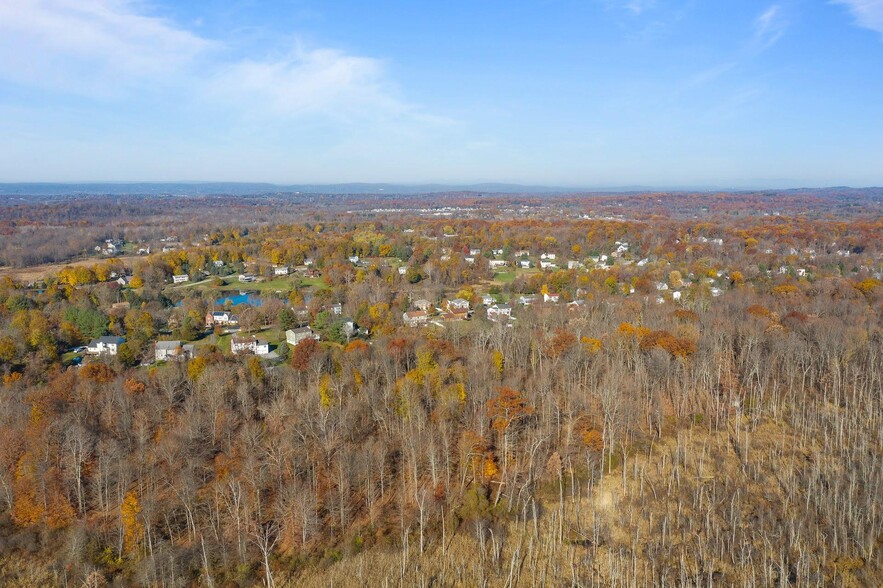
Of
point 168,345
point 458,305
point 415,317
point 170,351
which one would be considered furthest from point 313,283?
point 170,351

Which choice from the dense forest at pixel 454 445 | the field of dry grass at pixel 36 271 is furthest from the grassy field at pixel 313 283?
the field of dry grass at pixel 36 271

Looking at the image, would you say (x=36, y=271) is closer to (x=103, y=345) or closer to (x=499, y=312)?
(x=103, y=345)

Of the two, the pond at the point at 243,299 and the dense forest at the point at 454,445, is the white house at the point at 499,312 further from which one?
the pond at the point at 243,299

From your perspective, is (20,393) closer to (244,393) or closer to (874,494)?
(244,393)

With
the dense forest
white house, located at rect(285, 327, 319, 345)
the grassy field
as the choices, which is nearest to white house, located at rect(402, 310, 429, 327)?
the dense forest

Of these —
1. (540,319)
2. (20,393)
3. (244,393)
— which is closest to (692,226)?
(540,319)

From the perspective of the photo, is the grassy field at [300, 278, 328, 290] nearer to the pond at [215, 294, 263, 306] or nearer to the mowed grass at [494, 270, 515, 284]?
the pond at [215, 294, 263, 306]

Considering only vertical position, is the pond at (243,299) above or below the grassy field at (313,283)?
below
